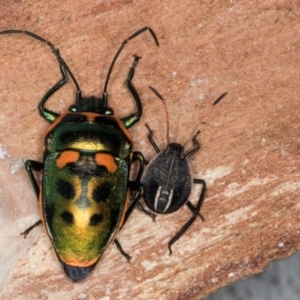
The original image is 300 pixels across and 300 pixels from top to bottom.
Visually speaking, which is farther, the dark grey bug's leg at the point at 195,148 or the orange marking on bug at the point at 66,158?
the dark grey bug's leg at the point at 195,148

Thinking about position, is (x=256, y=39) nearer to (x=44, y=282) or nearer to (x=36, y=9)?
(x=36, y=9)

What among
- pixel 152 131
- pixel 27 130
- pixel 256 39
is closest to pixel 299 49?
pixel 256 39

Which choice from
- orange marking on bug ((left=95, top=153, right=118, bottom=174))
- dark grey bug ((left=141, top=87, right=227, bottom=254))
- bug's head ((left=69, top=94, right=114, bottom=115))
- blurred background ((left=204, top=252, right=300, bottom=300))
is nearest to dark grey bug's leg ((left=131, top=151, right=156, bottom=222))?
dark grey bug ((left=141, top=87, right=227, bottom=254))

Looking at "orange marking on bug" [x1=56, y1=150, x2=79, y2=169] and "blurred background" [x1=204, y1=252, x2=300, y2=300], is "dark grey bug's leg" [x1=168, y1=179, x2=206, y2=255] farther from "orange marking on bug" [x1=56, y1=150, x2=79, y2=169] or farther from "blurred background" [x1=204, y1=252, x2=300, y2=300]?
"blurred background" [x1=204, y1=252, x2=300, y2=300]

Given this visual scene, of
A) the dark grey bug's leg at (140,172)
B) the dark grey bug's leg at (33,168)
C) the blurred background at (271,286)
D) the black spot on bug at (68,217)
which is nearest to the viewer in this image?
the black spot on bug at (68,217)

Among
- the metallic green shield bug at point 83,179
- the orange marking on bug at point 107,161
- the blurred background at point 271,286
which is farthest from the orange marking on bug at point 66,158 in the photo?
the blurred background at point 271,286

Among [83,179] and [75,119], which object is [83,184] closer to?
[83,179]

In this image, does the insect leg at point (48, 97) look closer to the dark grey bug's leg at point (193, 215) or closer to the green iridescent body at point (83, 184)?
the green iridescent body at point (83, 184)
